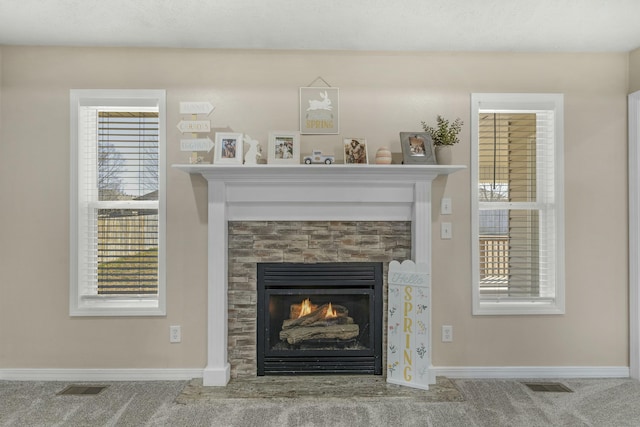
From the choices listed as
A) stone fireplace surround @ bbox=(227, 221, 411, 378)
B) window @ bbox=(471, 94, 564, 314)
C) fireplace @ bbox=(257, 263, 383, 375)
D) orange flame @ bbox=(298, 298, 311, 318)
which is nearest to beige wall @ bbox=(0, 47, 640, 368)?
window @ bbox=(471, 94, 564, 314)

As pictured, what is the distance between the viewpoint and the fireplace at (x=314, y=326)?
2.92 meters

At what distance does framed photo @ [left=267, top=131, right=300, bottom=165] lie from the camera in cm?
281

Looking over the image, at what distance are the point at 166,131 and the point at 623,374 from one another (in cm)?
373

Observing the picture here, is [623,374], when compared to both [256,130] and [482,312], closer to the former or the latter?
[482,312]

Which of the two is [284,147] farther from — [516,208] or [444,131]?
[516,208]

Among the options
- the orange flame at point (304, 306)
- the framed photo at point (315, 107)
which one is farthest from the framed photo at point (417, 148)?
the orange flame at point (304, 306)

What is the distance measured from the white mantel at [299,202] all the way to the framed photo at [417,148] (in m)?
0.09

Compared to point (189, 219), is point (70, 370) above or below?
below

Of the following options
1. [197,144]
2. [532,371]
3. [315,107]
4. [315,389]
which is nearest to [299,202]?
[315,107]

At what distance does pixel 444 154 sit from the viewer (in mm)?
2867

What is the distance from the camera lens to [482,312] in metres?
2.99

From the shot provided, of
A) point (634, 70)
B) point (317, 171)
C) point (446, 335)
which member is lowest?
point (446, 335)

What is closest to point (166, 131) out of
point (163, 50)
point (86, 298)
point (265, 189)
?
point (163, 50)

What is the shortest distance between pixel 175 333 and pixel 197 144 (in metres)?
1.35
